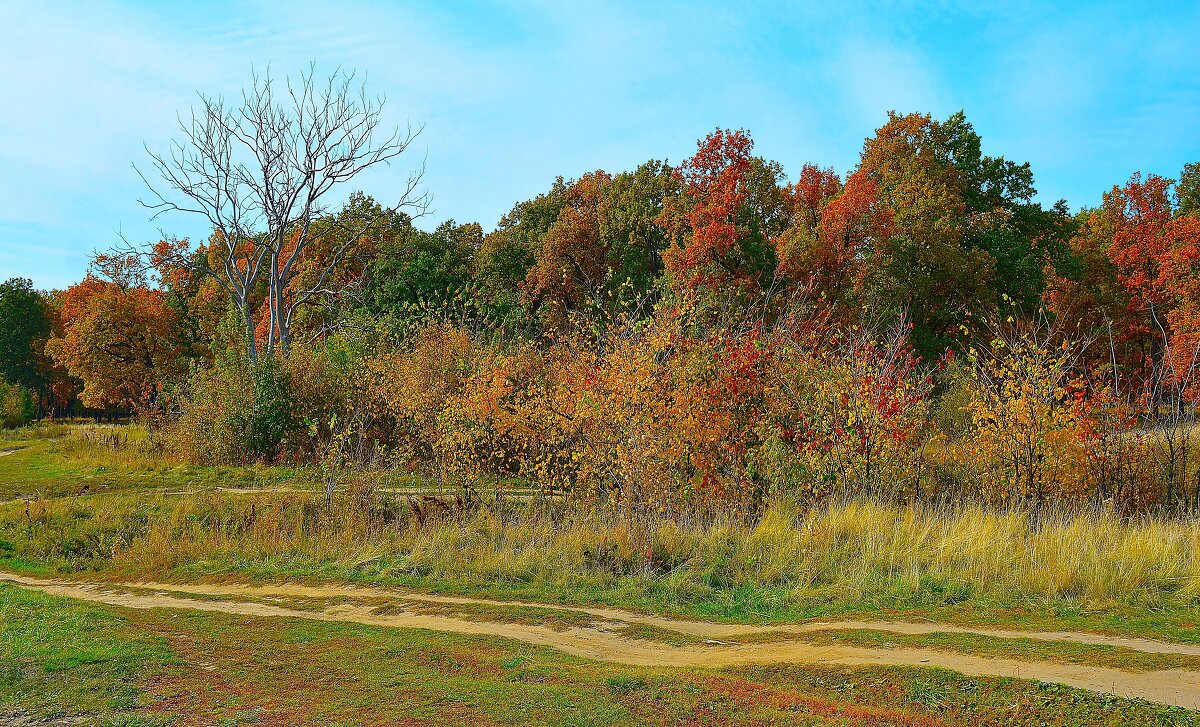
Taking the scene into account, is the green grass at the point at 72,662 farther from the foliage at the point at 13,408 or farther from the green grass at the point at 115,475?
the foliage at the point at 13,408

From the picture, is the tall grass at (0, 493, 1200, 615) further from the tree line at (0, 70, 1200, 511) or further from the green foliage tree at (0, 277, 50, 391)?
the green foliage tree at (0, 277, 50, 391)

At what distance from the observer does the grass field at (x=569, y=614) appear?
627 centimetres

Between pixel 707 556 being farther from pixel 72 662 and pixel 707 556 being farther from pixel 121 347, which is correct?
pixel 121 347

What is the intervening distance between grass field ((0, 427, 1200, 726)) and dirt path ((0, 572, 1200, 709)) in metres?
0.05

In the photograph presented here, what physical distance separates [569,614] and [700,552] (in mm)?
2583

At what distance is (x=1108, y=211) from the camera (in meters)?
45.3

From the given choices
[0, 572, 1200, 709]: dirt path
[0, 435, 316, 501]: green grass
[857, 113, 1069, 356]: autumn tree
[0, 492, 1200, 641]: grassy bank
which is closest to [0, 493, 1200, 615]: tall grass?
[0, 492, 1200, 641]: grassy bank

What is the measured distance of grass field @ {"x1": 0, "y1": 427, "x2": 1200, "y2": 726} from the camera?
20.6 ft

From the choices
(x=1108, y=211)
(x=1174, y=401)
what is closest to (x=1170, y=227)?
(x=1108, y=211)

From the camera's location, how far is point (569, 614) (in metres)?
9.39

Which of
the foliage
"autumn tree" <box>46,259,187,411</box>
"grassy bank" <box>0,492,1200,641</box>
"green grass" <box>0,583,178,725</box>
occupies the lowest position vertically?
"green grass" <box>0,583,178,725</box>

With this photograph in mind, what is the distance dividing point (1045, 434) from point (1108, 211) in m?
39.6

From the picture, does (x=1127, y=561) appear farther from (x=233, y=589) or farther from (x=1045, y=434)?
(x=233, y=589)

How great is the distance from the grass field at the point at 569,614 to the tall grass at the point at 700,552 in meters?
0.04
